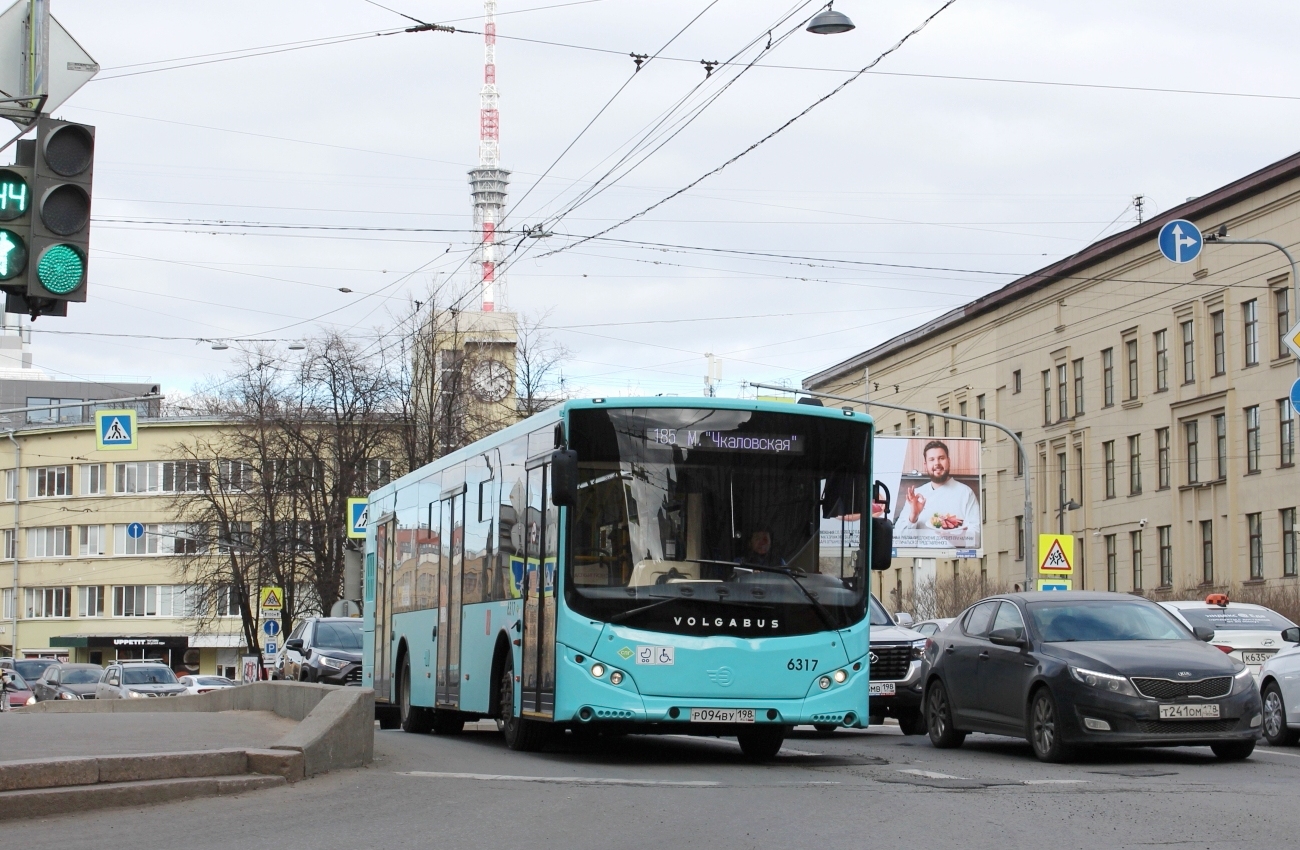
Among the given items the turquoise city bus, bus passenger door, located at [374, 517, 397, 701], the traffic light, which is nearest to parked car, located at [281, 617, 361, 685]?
bus passenger door, located at [374, 517, 397, 701]

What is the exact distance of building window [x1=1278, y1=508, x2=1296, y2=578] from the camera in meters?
52.0

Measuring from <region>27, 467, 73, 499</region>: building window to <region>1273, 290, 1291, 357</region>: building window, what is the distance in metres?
64.3

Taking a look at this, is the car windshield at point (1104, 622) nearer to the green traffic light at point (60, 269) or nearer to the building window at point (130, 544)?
the green traffic light at point (60, 269)

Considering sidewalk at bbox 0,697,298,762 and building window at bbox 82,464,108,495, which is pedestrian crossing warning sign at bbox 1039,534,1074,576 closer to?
sidewalk at bbox 0,697,298,762

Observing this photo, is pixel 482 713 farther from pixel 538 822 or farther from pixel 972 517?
pixel 972 517

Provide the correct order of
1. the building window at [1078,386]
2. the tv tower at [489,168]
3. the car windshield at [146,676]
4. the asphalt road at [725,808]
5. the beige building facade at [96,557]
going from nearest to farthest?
the asphalt road at [725,808], the car windshield at [146,676], the building window at [1078,386], the beige building facade at [96,557], the tv tower at [489,168]

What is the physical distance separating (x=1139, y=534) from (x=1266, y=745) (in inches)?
1656

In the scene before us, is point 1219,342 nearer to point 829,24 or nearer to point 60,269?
point 829,24

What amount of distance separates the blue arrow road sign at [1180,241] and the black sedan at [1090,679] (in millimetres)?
14399

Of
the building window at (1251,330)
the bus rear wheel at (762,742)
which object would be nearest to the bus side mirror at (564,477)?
the bus rear wheel at (762,742)

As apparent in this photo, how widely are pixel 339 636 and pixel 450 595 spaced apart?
13297 mm

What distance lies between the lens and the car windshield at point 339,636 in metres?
32.4

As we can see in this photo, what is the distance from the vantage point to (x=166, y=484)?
94625 mm

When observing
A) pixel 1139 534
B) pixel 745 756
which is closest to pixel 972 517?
pixel 1139 534
